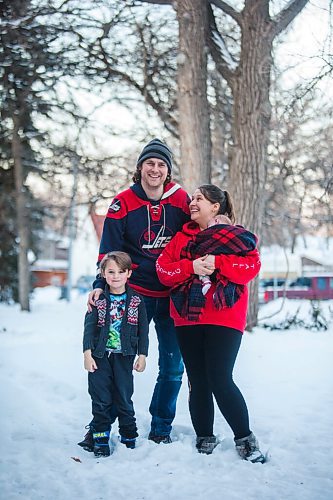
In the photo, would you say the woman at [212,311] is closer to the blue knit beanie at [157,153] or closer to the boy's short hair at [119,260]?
the boy's short hair at [119,260]

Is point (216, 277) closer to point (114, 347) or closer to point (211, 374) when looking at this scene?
point (211, 374)

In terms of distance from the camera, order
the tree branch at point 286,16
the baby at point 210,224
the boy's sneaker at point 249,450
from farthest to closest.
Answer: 1. the tree branch at point 286,16
2. the baby at point 210,224
3. the boy's sneaker at point 249,450

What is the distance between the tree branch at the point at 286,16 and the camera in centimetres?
702

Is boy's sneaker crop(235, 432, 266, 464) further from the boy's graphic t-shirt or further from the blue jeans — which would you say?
the boy's graphic t-shirt

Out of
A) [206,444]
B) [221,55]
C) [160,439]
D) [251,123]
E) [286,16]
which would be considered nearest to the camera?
[206,444]

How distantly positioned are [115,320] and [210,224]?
0.85 m

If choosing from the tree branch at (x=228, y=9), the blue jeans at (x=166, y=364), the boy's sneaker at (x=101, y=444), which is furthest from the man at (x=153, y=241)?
the tree branch at (x=228, y=9)

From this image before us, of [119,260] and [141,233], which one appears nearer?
[119,260]

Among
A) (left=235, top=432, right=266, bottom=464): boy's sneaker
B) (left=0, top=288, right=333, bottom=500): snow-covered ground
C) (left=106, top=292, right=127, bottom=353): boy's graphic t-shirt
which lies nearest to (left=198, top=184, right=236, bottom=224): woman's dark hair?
(left=106, top=292, right=127, bottom=353): boy's graphic t-shirt

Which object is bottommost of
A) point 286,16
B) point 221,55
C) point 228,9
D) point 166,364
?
point 166,364

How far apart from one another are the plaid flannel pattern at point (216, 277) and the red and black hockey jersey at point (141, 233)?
289mm

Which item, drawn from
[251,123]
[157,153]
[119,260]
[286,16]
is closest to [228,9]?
[286,16]

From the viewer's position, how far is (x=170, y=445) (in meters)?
3.15

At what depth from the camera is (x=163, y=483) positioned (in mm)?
2689
